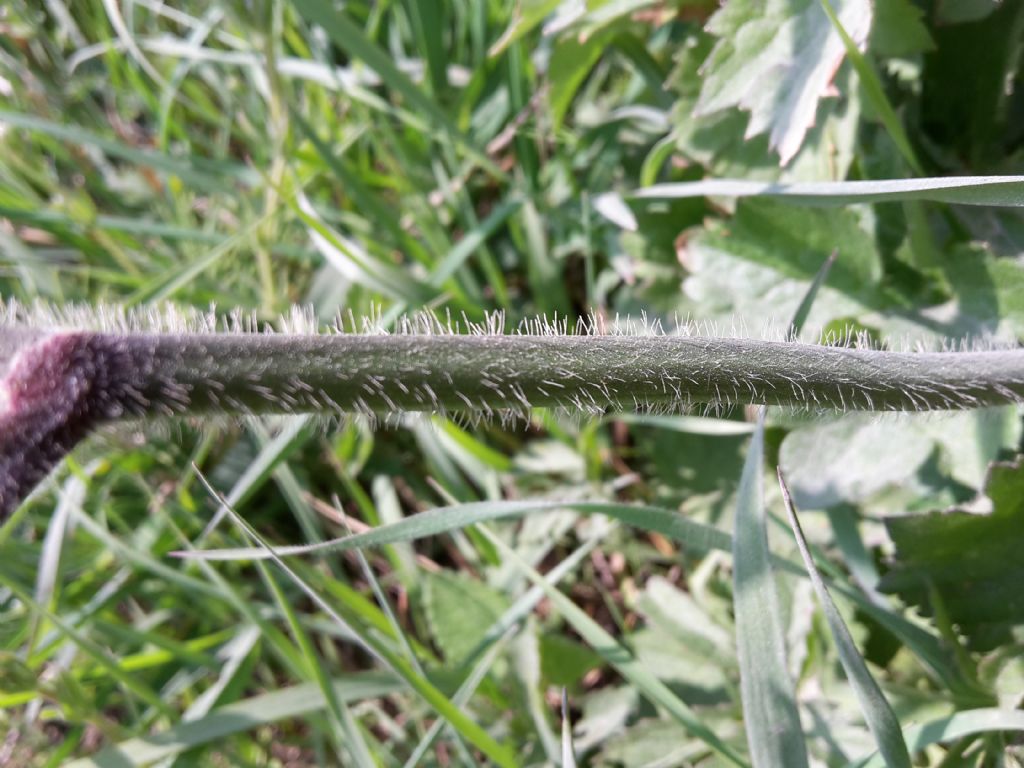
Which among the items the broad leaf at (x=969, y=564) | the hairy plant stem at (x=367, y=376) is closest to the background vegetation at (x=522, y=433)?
the broad leaf at (x=969, y=564)

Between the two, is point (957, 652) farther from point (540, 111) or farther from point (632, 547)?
point (540, 111)

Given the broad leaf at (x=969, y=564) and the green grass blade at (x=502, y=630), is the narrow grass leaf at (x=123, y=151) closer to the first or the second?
the green grass blade at (x=502, y=630)

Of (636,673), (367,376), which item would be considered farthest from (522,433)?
(367,376)

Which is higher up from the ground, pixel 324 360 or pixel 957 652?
pixel 324 360

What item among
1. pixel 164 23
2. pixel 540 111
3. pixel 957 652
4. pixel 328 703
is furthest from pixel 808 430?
pixel 164 23

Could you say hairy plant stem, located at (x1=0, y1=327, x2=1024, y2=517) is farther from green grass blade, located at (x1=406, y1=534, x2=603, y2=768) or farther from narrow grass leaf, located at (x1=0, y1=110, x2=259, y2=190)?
narrow grass leaf, located at (x1=0, y1=110, x2=259, y2=190)

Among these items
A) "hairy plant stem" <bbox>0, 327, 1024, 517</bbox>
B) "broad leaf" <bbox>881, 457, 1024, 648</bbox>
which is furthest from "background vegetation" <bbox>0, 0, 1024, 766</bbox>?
"hairy plant stem" <bbox>0, 327, 1024, 517</bbox>

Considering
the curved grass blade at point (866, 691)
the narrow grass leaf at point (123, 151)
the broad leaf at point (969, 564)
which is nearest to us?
the curved grass blade at point (866, 691)
